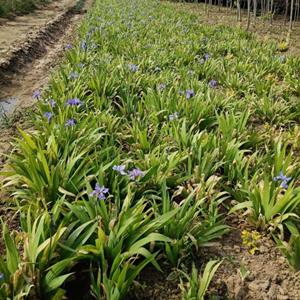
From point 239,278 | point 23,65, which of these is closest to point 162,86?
point 239,278

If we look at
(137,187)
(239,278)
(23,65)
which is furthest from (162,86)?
(23,65)

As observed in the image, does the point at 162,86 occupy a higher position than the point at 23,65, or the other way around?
the point at 162,86

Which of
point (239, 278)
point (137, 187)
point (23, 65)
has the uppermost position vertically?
point (137, 187)

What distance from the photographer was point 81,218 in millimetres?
2291

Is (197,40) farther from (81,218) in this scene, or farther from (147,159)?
(81,218)

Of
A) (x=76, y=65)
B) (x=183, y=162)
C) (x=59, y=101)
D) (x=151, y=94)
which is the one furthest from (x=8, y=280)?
(x=76, y=65)

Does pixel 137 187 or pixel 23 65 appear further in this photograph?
pixel 23 65

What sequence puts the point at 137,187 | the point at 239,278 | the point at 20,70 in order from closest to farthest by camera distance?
the point at 239,278
the point at 137,187
the point at 20,70

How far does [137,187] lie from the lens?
274cm

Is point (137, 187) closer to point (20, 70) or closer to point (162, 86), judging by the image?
point (162, 86)

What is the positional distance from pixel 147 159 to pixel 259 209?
3.10 ft

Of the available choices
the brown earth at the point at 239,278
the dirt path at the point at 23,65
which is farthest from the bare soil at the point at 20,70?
the brown earth at the point at 239,278

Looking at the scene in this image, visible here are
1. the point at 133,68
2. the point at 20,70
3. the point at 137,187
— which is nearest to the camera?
the point at 137,187

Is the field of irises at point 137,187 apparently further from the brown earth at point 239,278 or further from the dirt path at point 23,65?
the dirt path at point 23,65
